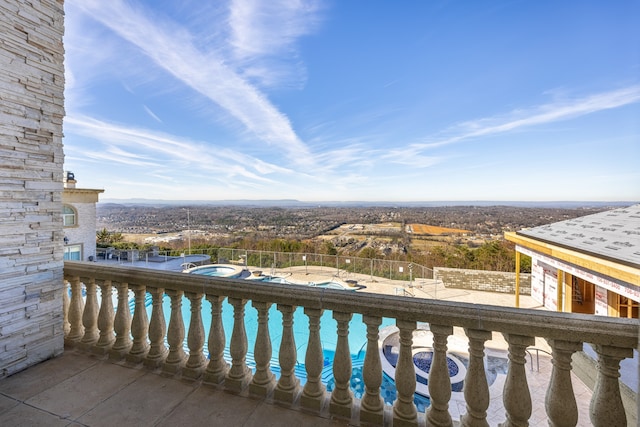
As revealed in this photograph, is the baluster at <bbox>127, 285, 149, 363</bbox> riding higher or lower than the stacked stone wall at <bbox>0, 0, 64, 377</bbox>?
lower

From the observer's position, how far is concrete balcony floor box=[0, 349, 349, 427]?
4.61 feet

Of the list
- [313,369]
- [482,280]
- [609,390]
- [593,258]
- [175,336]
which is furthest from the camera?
[482,280]

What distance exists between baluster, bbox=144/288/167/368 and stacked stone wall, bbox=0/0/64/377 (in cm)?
87

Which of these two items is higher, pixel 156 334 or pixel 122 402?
pixel 156 334

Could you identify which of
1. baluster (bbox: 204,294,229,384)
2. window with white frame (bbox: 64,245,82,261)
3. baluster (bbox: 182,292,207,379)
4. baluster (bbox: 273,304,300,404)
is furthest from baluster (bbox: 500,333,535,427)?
window with white frame (bbox: 64,245,82,261)

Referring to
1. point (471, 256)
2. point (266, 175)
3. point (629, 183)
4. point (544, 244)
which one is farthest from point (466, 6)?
point (266, 175)

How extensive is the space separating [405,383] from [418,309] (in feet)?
1.34

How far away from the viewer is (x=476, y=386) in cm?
123

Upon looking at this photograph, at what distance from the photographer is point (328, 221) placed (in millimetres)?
13406

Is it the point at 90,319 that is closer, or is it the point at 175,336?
the point at 175,336

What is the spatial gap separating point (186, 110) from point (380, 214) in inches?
381

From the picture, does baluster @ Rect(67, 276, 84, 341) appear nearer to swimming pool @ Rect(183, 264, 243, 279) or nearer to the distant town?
the distant town

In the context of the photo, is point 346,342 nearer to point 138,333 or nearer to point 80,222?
point 138,333

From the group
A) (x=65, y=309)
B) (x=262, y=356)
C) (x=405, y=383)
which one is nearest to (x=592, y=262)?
(x=405, y=383)
